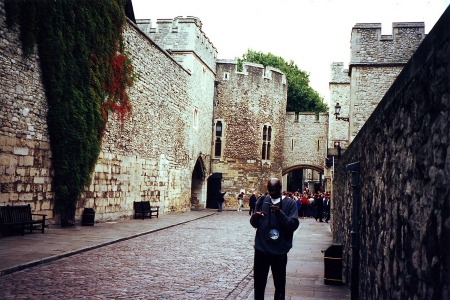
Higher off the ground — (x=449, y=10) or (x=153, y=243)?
(x=449, y=10)

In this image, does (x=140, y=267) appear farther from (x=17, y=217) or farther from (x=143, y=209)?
(x=143, y=209)

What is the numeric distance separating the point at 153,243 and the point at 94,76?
5.80 m

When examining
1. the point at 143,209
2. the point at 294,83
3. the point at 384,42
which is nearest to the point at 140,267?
the point at 143,209

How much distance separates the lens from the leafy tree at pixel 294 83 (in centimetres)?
4444

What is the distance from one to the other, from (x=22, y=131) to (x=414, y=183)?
426 inches

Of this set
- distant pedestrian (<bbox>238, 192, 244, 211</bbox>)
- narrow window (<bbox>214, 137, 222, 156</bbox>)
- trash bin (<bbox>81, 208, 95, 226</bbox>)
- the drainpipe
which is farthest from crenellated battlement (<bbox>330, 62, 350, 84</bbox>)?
the drainpipe

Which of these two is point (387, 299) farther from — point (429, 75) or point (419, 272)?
point (429, 75)

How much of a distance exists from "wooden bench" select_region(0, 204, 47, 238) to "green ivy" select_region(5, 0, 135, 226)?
1.65 metres

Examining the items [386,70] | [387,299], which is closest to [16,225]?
[387,299]

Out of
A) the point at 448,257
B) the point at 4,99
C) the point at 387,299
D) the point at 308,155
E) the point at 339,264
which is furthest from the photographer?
the point at 308,155

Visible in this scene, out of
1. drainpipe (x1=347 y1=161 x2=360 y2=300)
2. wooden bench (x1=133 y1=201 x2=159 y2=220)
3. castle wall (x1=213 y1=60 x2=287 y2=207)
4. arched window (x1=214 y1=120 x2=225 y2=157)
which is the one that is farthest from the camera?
arched window (x1=214 y1=120 x2=225 y2=157)

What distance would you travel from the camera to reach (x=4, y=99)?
10977mm

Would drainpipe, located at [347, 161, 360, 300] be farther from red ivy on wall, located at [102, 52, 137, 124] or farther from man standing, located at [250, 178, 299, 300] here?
red ivy on wall, located at [102, 52, 137, 124]

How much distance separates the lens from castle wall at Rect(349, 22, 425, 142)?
61.4ft
